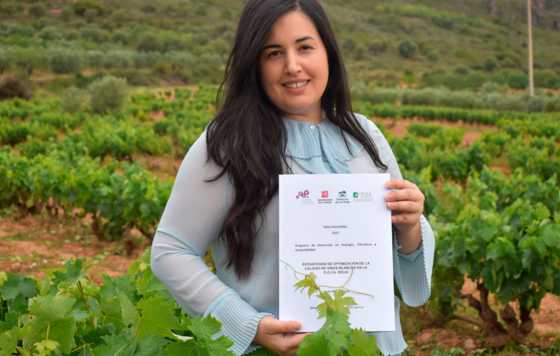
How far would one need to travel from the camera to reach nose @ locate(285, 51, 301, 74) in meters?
1.91

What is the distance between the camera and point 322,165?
1.95 meters

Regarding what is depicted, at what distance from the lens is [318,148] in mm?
1977

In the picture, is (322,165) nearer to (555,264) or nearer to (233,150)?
(233,150)

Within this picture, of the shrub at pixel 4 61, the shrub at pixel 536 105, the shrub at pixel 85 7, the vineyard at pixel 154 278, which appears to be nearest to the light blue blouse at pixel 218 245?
the vineyard at pixel 154 278

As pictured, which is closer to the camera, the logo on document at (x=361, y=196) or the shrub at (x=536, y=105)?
the logo on document at (x=361, y=196)

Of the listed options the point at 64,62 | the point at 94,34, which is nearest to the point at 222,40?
the point at 94,34

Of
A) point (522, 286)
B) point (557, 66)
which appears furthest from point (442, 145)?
point (557, 66)

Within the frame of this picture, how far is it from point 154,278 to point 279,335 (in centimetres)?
102

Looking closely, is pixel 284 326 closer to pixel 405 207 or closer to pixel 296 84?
pixel 405 207

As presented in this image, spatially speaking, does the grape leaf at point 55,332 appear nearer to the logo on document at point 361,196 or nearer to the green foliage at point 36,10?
the logo on document at point 361,196

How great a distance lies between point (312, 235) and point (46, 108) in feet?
88.1

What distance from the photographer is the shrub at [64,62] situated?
47.7m

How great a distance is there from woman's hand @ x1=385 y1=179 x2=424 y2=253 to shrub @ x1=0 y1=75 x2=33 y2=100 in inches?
1395

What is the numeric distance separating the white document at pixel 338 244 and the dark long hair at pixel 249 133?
3.2 inches
